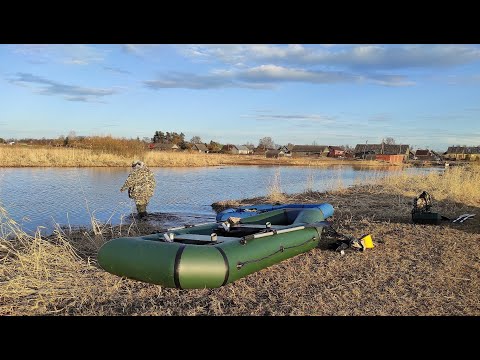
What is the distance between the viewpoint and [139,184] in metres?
9.66

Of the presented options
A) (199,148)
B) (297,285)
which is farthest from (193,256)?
(199,148)

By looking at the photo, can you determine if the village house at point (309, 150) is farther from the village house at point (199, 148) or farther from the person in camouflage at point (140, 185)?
the person in camouflage at point (140, 185)

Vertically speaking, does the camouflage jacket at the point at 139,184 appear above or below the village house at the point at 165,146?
below

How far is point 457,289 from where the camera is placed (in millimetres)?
4734

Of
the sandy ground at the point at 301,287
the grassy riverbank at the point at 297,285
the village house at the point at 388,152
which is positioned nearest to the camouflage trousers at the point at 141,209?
the grassy riverbank at the point at 297,285

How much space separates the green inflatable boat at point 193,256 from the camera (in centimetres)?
439

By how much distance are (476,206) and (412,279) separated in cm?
711

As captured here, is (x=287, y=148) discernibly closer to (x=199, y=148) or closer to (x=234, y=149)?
(x=234, y=149)

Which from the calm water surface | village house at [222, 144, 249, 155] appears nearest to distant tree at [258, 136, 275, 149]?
A: village house at [222, 144, 249, 155]

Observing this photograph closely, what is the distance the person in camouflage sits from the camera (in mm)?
9617

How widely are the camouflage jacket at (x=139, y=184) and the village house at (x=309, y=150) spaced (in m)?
68.7
